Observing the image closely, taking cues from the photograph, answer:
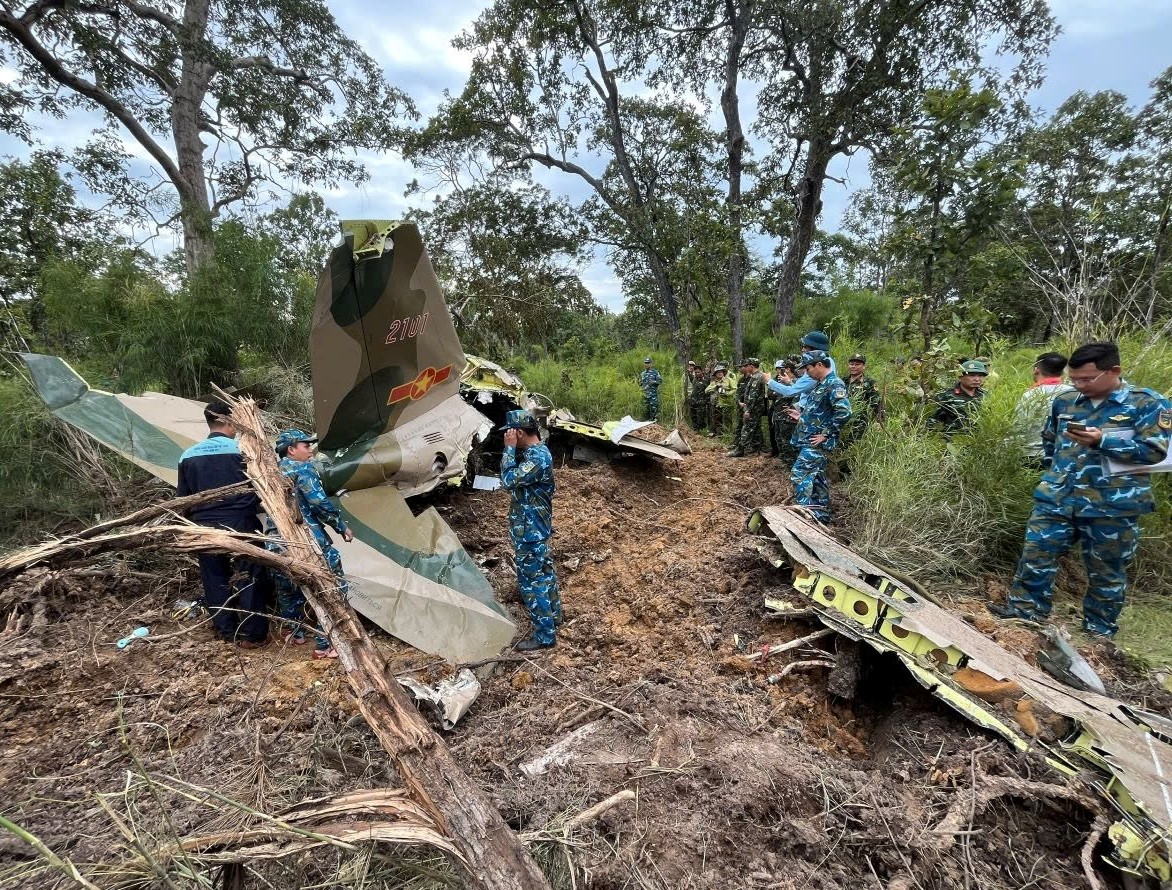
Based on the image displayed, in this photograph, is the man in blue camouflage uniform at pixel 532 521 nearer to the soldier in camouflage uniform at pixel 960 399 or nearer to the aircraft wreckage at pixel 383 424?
the aircraft wreckage at pixel 383 424

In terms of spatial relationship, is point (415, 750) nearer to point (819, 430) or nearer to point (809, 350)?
point (819, 430)

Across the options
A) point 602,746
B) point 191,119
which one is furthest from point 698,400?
point 191,119

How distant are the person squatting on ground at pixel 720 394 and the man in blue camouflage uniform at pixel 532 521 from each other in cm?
689

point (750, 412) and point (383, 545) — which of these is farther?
point (750, 412)

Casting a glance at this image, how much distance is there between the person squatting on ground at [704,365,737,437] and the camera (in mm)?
9867

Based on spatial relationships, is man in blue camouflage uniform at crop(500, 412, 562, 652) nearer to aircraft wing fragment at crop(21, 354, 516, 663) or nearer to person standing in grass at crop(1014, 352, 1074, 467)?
aircraft wing fragment at crop(21, 354, 516, 663)

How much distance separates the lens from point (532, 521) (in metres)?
3.50

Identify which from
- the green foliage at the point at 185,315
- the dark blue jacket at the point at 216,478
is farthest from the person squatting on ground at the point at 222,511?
the green foliage at the point at 185,315

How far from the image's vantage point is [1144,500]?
2.99 meters

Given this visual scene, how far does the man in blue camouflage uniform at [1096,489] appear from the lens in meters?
2.94

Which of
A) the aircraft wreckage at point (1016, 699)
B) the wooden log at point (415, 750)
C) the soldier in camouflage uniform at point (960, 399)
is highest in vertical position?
the soldier in camouflage uniform at point (960, 399)

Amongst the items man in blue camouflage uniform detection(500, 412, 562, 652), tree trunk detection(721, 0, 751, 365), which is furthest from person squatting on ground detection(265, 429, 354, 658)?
tree trunk detection(721, 0, 751, 365)

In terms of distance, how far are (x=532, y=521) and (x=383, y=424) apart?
1629 millimetres

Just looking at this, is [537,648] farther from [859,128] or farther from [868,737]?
[859,128]
